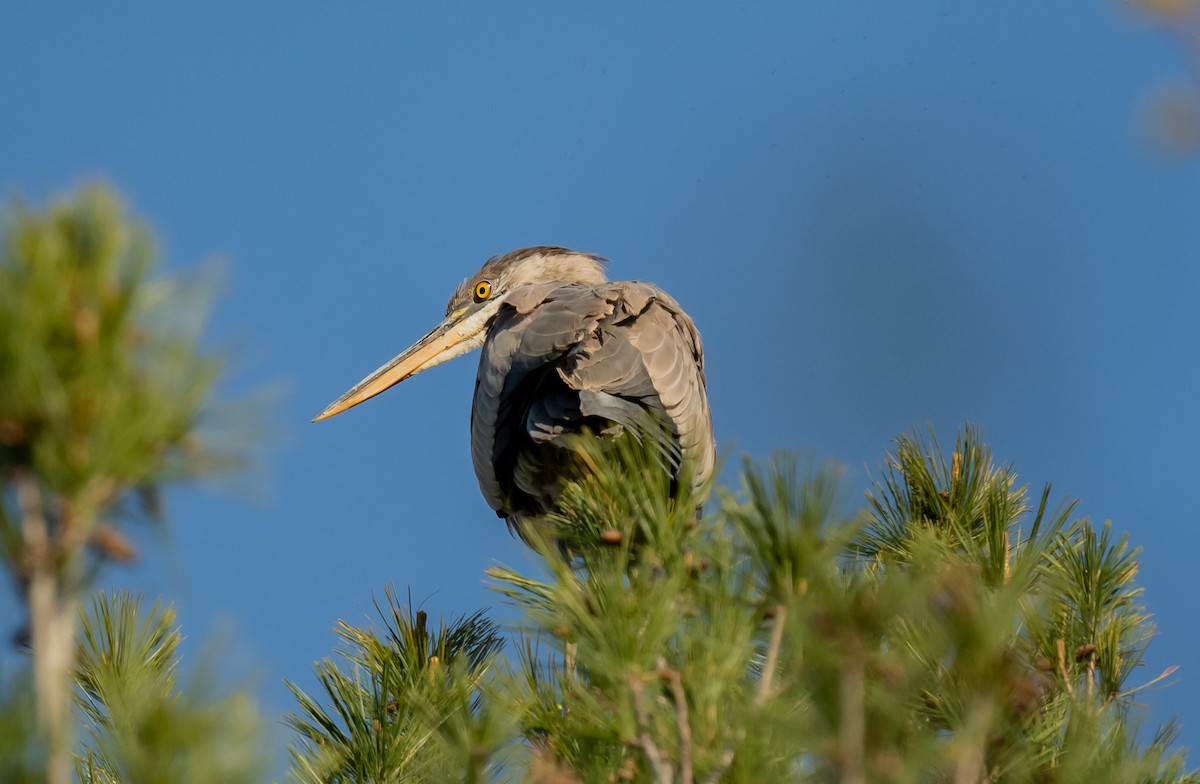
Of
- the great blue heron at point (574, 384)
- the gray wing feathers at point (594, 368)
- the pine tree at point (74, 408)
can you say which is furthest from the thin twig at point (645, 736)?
the gray wing feathers at point (594, 368)

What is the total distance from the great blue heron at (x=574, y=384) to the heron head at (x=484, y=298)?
163 cm

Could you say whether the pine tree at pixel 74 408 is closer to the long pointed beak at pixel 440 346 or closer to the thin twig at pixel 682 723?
the thin twig at pixel 682 723

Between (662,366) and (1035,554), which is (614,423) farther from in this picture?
(1035,554)

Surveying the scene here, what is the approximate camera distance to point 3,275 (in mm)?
1976

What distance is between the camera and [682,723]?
2.42m

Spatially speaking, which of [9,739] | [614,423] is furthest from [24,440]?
[614,423]

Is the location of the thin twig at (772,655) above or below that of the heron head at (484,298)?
below

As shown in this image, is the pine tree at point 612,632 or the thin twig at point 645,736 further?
the thin twig at point 645,736

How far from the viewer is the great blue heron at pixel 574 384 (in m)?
5.19

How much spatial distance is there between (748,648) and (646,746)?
0.35m

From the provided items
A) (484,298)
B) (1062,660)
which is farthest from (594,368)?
(484,298)

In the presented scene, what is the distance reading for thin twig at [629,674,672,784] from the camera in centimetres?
241

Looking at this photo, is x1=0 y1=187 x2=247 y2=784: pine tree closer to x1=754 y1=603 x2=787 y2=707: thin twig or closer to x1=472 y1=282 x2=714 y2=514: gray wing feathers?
x1=754 y1=603 x2=787 y2=707: thin twig

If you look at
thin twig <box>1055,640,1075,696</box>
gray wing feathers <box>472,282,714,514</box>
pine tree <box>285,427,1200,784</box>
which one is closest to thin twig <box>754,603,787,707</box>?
pine tree <box>285,427,1200,784</box>
